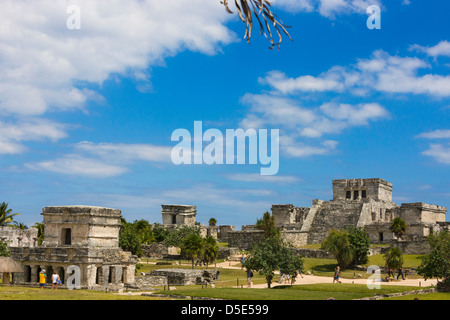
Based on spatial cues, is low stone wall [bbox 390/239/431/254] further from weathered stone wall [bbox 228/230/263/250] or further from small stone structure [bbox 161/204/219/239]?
small stone structure [bbox 161/204/219/239]

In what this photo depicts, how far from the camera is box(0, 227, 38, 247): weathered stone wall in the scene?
161 feet

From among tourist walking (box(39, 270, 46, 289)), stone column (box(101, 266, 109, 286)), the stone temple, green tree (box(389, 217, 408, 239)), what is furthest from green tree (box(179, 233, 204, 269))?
green tree (box(389, 217, 408, 239))

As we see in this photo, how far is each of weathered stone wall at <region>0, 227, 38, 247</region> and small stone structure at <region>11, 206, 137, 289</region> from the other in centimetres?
1428

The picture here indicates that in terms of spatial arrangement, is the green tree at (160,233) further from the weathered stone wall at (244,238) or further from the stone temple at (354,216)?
the weathered stone wall at (244,238)

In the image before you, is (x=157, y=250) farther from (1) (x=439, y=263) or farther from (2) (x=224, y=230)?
(1) (x=439, y=263)

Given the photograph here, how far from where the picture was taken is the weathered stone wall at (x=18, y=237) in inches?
1928

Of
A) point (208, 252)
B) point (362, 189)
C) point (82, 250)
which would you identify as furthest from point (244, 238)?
point (82, 250)

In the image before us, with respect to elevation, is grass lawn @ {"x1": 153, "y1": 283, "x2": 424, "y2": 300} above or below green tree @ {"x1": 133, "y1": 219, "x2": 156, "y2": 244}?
below

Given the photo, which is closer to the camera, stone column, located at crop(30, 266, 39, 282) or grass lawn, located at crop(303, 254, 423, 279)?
stone column, located at crop(30, 266, 39, 282)

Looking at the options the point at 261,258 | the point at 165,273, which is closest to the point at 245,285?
the point at 261,258

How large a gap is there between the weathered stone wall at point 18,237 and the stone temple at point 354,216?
64.9 ft
